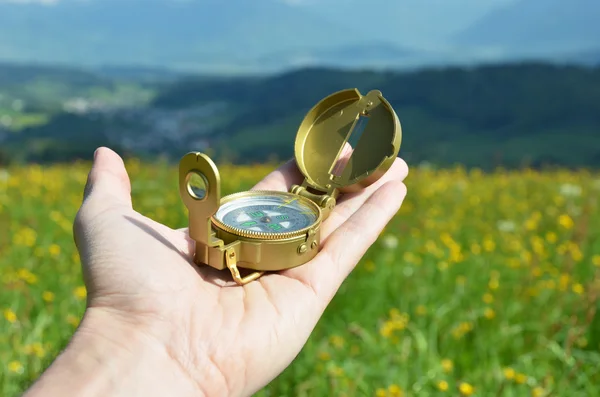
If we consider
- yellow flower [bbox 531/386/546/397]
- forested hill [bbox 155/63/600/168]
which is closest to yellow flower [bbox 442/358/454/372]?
yellow flower [bbox 531/386/546/397]

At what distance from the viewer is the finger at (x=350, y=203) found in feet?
10.7

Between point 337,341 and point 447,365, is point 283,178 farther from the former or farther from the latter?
point 447,365

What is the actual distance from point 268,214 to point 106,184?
88 centimetres

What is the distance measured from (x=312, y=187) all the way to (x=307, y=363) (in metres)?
1.09

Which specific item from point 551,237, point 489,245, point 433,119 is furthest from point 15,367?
point 433,119

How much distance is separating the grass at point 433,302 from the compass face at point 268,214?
0.89 metres

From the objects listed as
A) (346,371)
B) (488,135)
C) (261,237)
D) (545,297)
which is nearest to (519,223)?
(545,297)

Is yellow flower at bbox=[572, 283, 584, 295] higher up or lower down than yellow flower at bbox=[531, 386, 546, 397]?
lower down

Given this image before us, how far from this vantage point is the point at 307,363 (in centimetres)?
330

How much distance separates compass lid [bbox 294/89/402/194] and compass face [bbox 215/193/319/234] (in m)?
0.29

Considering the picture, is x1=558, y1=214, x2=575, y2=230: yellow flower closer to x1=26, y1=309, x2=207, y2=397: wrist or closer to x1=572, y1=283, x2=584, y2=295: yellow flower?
x1=572, y1=283, x2=584, y2=295: yellow flower

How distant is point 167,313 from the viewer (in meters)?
2.24

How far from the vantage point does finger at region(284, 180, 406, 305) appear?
264 cm

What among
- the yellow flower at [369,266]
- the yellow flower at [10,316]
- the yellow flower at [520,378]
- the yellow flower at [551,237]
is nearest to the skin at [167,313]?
the yellow flower at [520,378]
